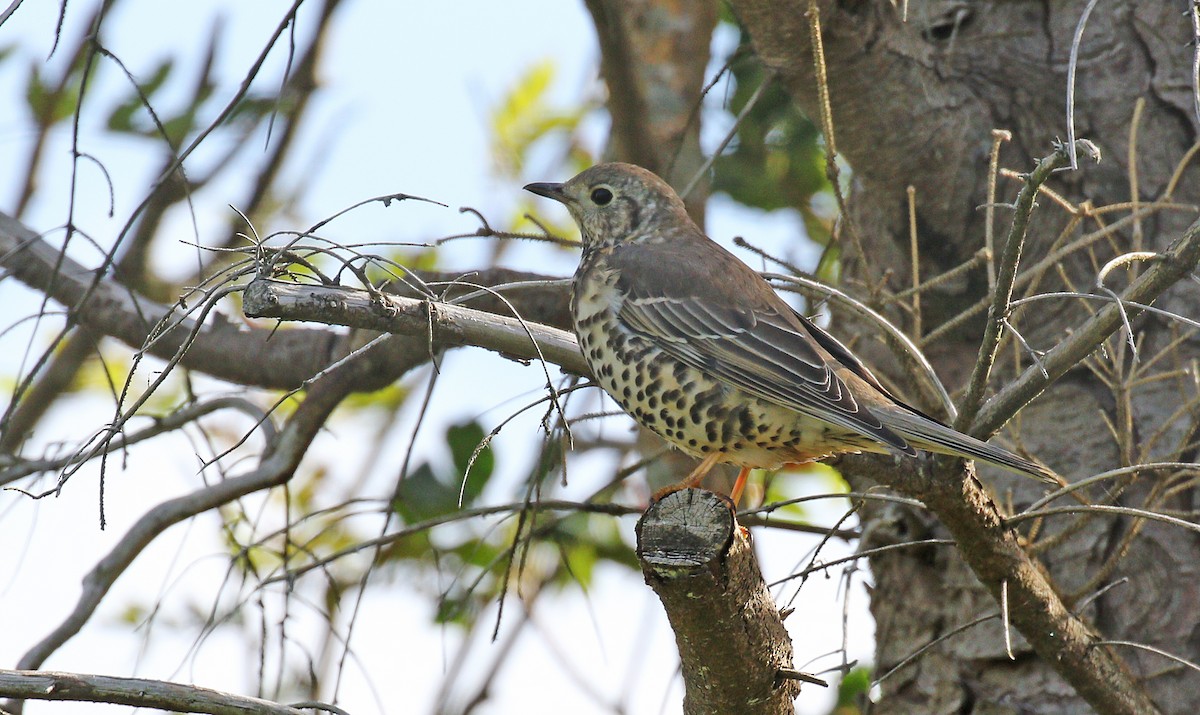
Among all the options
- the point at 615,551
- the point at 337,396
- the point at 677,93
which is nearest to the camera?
the point at 337,396

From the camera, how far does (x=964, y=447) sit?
2.84 meters

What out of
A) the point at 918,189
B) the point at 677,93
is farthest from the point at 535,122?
the point at 918,189

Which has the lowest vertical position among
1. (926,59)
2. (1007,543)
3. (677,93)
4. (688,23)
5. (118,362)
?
(1007,543)

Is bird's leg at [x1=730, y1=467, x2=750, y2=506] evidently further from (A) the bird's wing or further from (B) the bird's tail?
(B) the bird's tail

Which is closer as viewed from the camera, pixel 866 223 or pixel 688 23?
pixel 866 223

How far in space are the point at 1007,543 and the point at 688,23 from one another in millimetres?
3654

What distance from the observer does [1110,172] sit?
4.56m

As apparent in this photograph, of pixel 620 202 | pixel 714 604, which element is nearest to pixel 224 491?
pixel 620 202

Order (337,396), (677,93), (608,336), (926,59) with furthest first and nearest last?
(677,93)
(926,59)
(337,396)
(608,336)

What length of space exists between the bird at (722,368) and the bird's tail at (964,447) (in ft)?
0.04

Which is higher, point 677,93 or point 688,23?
point 688,23

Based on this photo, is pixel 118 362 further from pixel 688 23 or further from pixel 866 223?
pixel 866 223

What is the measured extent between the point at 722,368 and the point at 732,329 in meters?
0.23

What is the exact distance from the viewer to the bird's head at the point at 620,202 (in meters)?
4.30
